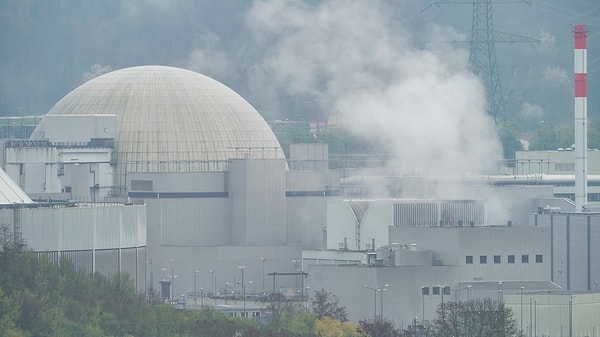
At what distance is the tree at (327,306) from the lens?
72750 mm

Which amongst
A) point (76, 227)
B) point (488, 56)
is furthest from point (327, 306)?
point (488, 56)

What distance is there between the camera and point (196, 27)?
12925 centimetres

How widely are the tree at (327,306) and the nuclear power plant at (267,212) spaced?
0.33 m

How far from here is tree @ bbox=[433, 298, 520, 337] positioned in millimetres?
64812

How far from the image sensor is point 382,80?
337ft

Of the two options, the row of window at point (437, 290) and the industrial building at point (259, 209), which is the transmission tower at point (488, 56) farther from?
the row of window at point (437, 290)

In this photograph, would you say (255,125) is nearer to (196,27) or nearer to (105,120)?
(105,120)

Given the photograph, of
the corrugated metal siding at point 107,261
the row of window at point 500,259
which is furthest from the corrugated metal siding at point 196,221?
the corrugated metal siding at point 107,261

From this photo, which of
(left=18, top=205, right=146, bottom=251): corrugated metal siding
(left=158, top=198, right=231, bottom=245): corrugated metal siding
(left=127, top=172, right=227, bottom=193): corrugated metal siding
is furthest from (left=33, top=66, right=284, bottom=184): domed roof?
(left=18, top=205, right=146, bottom=251): corrugated metal siding

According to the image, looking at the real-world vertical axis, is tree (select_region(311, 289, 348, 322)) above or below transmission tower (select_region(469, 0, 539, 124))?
below

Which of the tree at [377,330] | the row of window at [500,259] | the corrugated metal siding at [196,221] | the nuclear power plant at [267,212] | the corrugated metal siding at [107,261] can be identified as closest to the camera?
the tree at [377,330]

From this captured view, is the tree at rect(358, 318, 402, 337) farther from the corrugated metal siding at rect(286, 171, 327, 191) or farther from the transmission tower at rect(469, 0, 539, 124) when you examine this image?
the transmission tower at rect(469, 0, 539, 124)

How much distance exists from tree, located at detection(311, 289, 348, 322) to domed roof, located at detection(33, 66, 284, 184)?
18.0m

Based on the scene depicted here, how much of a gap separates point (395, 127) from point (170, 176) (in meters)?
10.1
